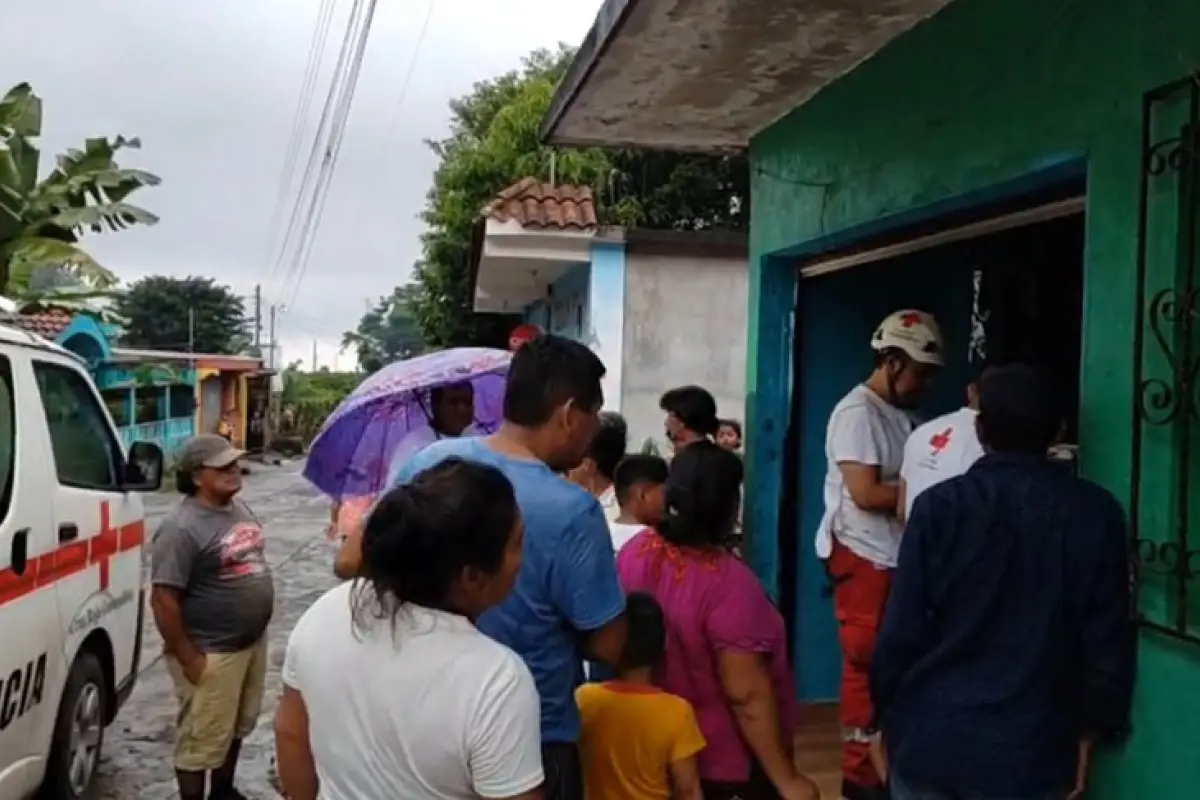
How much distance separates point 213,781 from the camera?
16.1 feet

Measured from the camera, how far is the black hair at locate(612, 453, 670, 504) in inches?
150

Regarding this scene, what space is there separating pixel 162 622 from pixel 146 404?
2508cm

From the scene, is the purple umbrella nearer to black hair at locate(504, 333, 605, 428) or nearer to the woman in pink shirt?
the woman in pink shirt

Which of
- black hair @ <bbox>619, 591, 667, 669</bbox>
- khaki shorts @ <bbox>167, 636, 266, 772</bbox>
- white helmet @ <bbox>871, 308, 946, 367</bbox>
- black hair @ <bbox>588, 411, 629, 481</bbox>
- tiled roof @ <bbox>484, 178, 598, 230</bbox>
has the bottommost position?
khaki shorts @ <bbox>167, 636, 266, 772</bbox>

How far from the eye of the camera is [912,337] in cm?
422

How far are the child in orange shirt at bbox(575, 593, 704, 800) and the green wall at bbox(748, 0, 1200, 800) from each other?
104cm

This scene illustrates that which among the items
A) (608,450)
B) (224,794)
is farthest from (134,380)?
(608,450)

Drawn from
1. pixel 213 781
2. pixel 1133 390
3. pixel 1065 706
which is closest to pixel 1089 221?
pixel 1133 390

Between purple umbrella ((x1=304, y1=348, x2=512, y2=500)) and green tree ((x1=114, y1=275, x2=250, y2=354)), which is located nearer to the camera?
purple umbrella ((x1=304, y1=348, x2=512, y2=500))

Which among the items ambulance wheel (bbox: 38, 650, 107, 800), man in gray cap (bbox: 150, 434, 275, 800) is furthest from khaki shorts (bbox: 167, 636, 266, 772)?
ambulance wheel (bbox: 38, 650, 107, 800)

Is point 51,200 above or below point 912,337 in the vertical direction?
above

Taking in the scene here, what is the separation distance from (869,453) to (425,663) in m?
2.65

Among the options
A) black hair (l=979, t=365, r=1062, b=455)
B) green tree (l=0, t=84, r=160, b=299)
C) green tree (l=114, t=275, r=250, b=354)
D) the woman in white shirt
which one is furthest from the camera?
green tree (l=114, t=275, r=250, b=354)

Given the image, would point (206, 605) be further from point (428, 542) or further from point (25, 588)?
point (428, 542)
